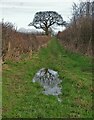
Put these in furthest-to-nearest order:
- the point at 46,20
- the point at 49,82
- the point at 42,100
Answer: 1. the point at 46,20
2. the point at 49,82
3. the point at 42,100

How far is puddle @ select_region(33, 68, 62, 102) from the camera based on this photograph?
11951 millimetres

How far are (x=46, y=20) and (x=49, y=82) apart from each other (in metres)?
82.9

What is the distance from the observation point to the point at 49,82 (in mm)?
14414

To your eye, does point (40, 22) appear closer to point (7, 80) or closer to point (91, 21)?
point (91, 21)

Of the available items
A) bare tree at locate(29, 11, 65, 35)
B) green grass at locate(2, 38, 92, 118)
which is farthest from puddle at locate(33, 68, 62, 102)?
bare tree at locate(29, 11, 65, 35)

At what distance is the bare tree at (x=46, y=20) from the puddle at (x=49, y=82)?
246ft

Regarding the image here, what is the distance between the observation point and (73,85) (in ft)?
43.2

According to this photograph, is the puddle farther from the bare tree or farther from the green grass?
the bare tree

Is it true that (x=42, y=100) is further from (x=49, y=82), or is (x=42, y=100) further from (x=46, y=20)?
(x=46, y=20)

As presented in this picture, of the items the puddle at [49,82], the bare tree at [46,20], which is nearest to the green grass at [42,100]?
the puddle at [49,82]

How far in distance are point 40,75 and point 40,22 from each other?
264 ft

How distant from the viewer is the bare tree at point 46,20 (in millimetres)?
94188

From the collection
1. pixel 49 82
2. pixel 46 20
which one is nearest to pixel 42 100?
pixel 49 82

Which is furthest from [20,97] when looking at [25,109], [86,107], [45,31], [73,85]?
[45,31]
